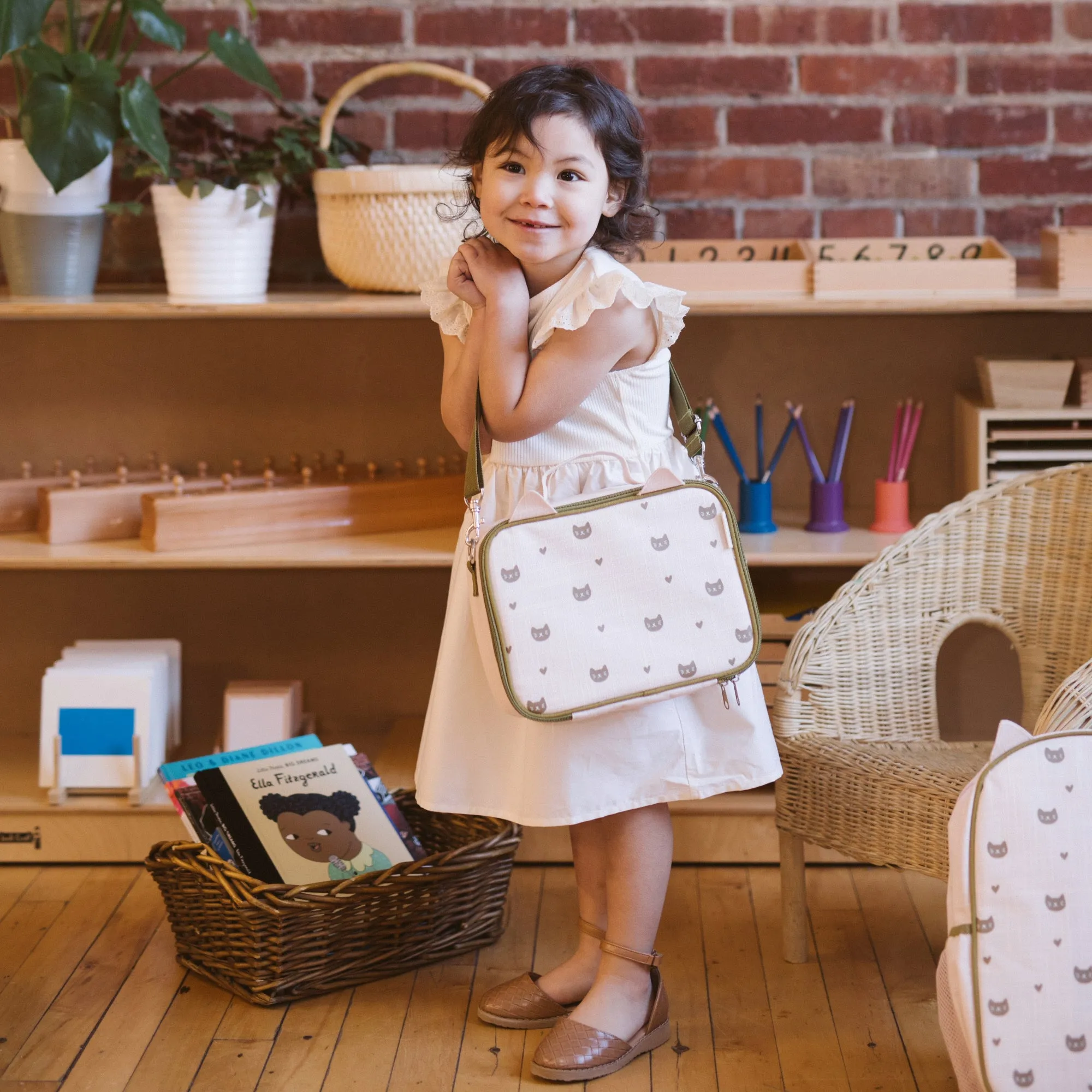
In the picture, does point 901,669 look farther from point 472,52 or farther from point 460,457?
point 472,52

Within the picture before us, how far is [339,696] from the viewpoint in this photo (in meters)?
2.61

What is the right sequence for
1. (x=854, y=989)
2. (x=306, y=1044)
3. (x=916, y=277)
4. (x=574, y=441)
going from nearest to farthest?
1. (x=574, y=441)
2. (x=306, y=1044)
3. (x=854, y=989)
4. (x=916, y=277)

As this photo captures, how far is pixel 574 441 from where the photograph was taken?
1662 mm

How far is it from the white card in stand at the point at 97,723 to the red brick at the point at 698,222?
119 cm

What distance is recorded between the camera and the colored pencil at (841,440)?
92.5 inches

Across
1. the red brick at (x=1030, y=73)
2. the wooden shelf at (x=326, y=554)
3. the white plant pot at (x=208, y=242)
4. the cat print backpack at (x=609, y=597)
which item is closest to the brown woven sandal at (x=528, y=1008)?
the cat print backpack at (x=609, y=597)

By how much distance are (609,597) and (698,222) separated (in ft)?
3.48

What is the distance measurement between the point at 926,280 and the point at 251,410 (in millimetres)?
1215

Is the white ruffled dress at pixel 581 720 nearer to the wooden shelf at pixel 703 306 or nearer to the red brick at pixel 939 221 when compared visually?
the wooden shelf at pixel 703 306

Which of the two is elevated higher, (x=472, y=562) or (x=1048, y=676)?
(x=472, y=562)

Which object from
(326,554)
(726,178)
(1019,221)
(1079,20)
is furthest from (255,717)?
(1079,20)

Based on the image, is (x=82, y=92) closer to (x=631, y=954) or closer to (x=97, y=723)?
(x=97, y=723)

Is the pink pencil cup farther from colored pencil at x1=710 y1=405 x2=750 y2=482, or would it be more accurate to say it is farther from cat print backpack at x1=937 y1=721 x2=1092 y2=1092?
cat print backpack at x1=937 y1=721 x2=1092 y2=1092

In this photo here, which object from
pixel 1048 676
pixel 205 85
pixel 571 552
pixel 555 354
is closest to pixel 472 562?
pixel 571 552
